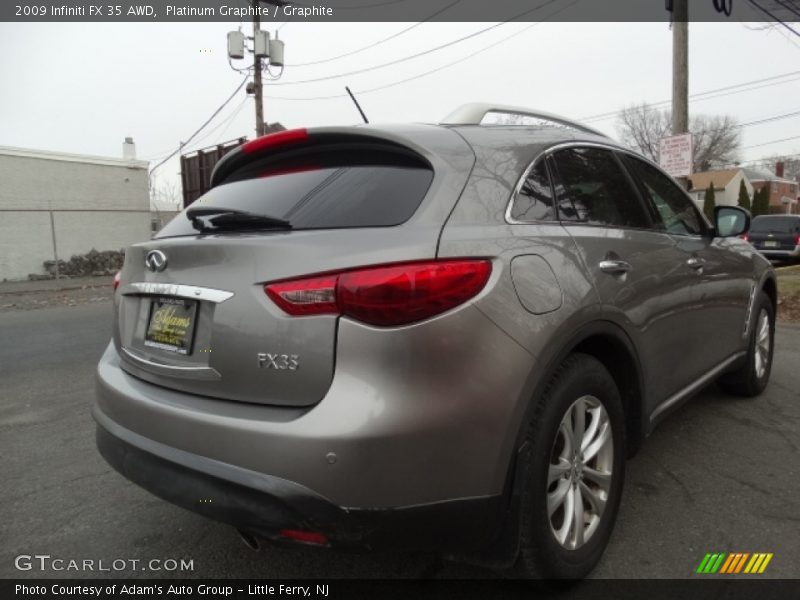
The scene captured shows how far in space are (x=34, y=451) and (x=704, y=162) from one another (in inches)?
2826

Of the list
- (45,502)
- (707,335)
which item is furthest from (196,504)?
(707,335)

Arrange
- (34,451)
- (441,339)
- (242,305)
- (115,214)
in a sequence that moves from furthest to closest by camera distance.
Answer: (115,214)
(34,451)
(242,305)
(441,339)

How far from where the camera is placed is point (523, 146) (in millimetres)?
2273

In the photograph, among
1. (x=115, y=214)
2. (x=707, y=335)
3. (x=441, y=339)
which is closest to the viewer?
(x=441, y=339)

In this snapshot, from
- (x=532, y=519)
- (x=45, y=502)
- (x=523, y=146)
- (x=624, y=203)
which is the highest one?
(x=523, y=146)

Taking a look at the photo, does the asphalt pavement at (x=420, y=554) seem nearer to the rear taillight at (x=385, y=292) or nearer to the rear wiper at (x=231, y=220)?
the rear taillight at (x=385, y=292)

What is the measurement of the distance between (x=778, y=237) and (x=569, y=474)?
1755 centimetres

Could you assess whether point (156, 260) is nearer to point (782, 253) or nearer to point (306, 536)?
point (306, 536)

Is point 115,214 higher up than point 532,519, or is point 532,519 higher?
point 115,214

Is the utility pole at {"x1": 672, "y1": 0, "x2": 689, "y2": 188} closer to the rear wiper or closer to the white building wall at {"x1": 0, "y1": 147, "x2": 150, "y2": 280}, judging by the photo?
the rear wiper

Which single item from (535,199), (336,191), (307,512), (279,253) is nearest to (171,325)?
(279,253)

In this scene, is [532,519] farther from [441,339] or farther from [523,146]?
[523,146]

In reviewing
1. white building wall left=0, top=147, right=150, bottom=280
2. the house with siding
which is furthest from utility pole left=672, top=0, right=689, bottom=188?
the house with siding

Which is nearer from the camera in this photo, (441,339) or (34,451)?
(441,339)
